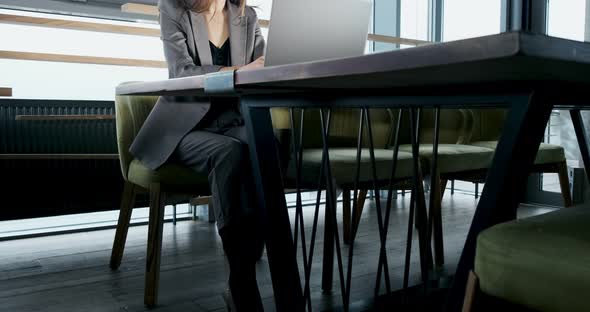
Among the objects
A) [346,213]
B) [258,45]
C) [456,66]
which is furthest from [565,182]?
[456,66]

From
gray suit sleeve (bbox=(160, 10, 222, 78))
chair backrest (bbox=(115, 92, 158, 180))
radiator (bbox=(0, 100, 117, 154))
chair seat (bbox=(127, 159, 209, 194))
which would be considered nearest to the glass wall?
radiator (bbox=(0, 100, 117, 154))

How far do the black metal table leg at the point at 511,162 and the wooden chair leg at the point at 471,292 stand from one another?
0.03m

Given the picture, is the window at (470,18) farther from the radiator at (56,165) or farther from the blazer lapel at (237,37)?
the radiator at (56,165)

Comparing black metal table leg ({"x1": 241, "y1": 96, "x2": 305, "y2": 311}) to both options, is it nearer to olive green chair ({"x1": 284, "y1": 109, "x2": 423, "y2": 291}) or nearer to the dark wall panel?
olive green chair ({"x1": 284, "y1": 109, "x2": 423, "y2": 291})

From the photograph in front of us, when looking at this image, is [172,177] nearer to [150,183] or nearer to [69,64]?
[150,183]

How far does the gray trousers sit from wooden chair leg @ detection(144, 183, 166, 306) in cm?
15

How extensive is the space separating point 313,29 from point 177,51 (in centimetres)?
77

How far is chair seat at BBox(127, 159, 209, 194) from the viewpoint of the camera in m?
1.78

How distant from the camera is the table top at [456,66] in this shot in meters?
0.59

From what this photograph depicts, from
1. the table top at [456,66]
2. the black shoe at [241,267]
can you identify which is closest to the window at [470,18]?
the black shoe at [241,267]

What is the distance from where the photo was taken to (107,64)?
2.77 metres

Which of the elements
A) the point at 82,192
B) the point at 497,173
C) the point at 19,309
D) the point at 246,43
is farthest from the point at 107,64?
the point at 497,173

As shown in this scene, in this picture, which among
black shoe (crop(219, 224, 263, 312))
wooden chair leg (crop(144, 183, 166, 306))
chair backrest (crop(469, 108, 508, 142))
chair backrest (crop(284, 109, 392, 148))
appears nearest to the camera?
black shoe (crop(219, 224, 263, 312))

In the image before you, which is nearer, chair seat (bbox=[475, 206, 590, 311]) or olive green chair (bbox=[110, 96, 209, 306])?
chair seat (bbox=[475, 206, 590, 311])
